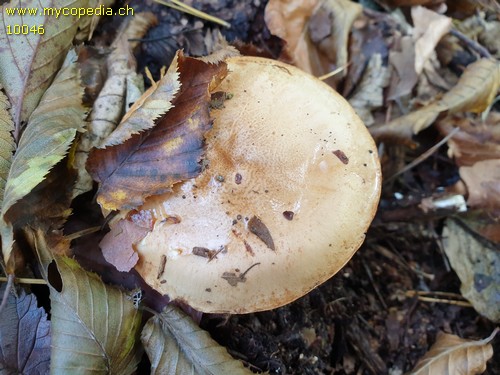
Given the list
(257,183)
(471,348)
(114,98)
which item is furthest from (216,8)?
(471,348)

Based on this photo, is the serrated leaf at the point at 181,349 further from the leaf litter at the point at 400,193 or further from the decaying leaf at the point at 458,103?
the decaying leaf at the point at 458,103

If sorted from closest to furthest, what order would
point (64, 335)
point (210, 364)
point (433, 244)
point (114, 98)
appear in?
point (64, 335), point (210, 364), point (114, 98), point (433, 244)

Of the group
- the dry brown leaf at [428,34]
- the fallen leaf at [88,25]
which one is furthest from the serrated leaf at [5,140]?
the dry brown leaf at [428,34]

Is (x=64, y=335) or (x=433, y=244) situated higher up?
(x=64, y=335)

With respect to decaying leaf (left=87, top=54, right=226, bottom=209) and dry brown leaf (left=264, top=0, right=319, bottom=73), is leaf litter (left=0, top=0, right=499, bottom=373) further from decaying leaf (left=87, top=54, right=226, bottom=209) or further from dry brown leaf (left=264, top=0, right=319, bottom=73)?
decaying leaf (left=87, top=54, right=226, bottom=209)

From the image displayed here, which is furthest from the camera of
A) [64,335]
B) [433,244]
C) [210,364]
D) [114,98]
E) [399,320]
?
[433,244]

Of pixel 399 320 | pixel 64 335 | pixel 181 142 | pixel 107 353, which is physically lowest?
pixel 399 320

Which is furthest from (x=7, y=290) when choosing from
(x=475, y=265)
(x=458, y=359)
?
(x=475, y=265)

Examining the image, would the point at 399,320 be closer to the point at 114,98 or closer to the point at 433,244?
the point at 433,244
